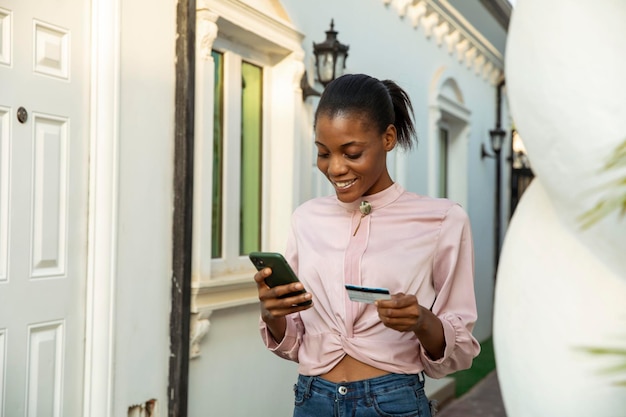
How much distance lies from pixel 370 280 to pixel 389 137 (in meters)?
0.39

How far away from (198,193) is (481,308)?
22.9 ft

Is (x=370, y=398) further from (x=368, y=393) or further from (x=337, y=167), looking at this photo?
(x=337, y=167)

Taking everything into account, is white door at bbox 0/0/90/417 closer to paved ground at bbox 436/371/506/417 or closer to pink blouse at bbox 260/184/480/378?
pink blouse at bbox 260/184/480/378

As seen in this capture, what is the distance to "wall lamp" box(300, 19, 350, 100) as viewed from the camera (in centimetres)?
468

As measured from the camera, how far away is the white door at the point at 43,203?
9.50 feet

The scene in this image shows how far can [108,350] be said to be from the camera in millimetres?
3318

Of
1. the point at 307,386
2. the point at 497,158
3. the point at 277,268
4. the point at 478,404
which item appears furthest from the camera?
the point at 497,158

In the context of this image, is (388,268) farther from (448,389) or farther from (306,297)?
(448,389)

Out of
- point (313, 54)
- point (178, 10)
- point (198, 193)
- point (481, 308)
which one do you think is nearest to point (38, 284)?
point (198, 193)

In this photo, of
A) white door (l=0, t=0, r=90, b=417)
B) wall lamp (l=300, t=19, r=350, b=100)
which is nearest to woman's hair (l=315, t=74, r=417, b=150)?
white door (l=0, t=0, r=90, b=417)

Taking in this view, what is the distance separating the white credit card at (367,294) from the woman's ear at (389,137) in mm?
445

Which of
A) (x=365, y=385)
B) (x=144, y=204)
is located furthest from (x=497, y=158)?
(x=365, y=385)

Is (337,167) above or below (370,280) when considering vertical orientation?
above

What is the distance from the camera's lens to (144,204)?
3.50 m
